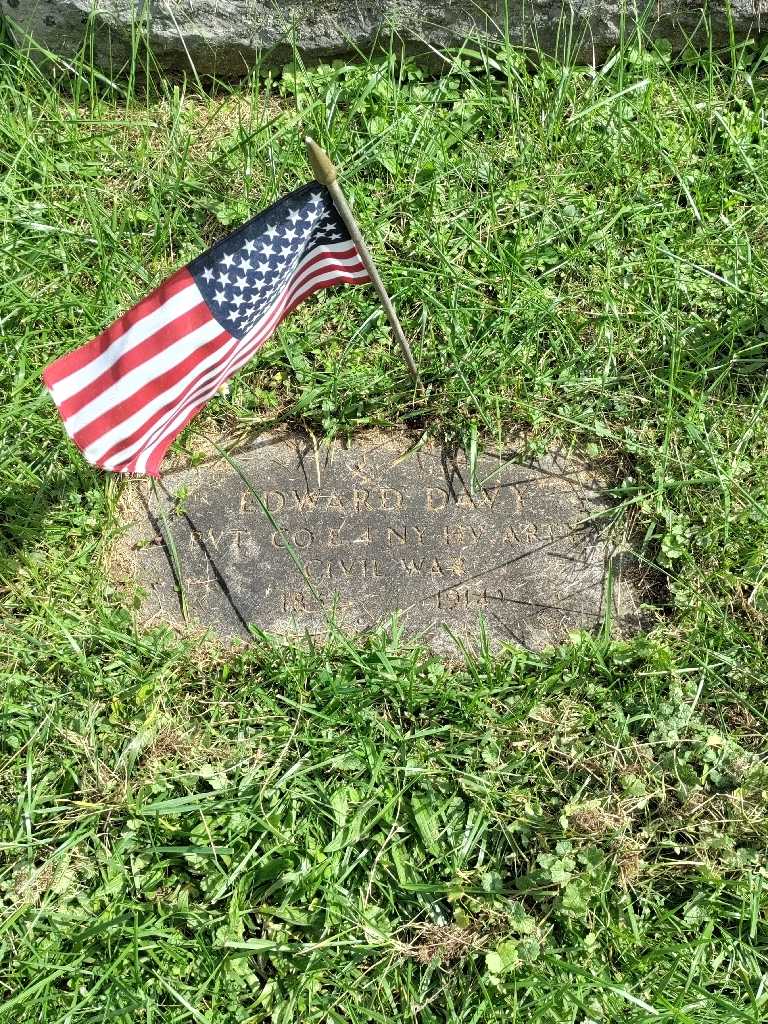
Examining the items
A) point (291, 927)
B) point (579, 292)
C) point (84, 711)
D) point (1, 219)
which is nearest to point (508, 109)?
point (579, 292)

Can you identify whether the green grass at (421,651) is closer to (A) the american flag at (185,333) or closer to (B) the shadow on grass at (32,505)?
A: (B) the shadow on grass at (32,505)

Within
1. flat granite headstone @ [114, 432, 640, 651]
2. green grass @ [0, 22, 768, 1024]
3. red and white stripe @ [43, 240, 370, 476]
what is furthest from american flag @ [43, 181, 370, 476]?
green grass @ [0, 22, 768, 1024]

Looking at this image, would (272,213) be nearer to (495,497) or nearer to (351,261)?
(351,261)

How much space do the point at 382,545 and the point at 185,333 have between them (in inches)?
37.1

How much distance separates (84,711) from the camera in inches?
107

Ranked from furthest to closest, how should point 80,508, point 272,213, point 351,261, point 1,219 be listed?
1. point 1,219
2. point 80,508
3. point 351,261
4. point 272,213

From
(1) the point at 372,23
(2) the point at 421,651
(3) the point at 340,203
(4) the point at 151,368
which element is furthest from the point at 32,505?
(1) the point at 372,23

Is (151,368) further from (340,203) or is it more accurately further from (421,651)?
(421,651)

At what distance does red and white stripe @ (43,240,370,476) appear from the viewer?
83.5 inches

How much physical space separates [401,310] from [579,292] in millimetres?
590

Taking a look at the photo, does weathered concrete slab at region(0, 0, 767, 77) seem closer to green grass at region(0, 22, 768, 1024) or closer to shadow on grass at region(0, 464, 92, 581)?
green grass at region(0, 22, 768, 1024)

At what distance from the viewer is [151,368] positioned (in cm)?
217

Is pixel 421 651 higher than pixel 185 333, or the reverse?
pixel 185 333

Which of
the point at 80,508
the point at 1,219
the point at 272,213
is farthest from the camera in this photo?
the point at 1,219
